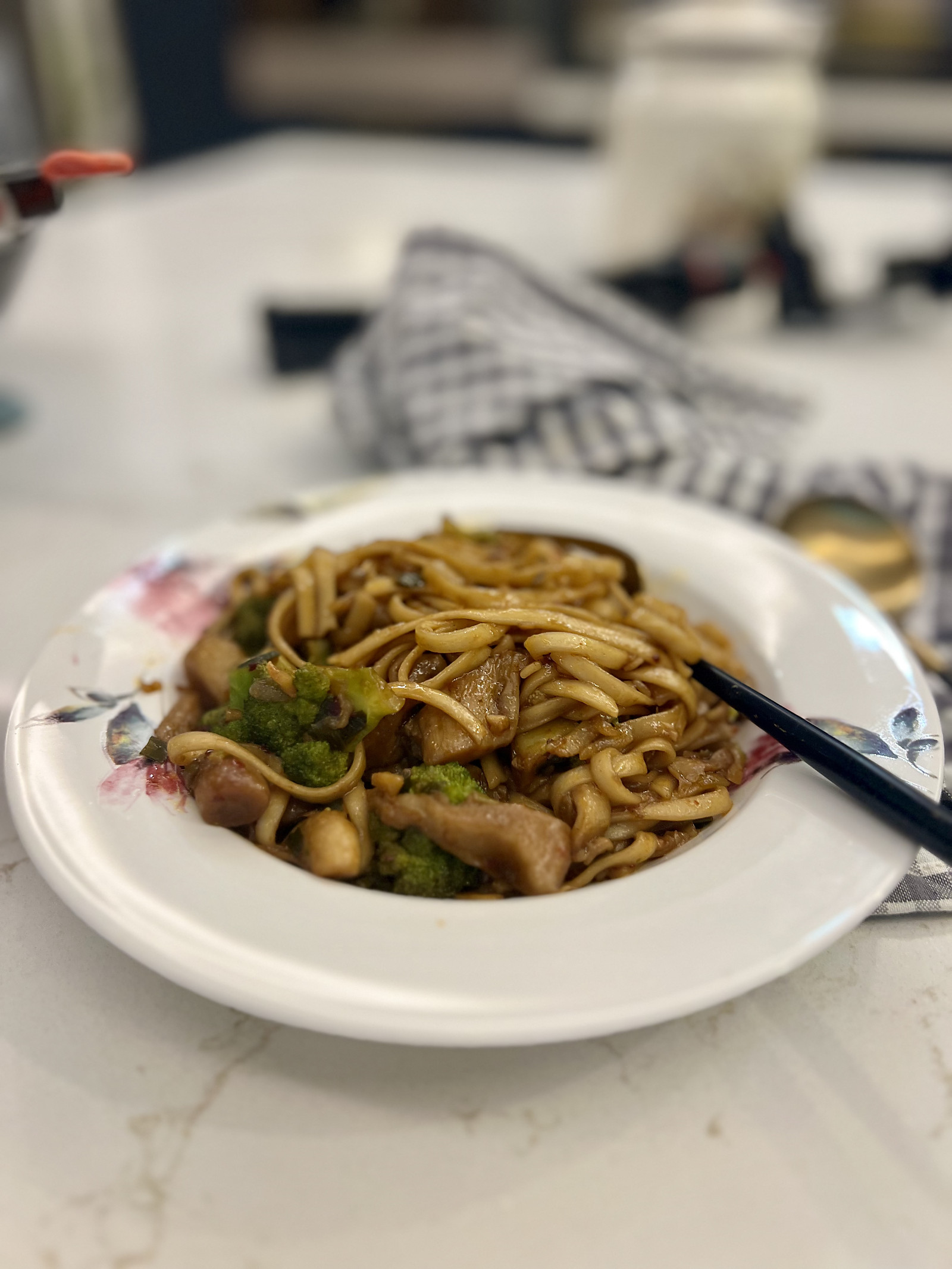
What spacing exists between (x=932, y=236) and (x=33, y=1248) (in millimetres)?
4641

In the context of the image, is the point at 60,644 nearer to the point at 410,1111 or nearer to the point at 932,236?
the point at 410,1111

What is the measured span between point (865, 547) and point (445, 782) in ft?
3.78

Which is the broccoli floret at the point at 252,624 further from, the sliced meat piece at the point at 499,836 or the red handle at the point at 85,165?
the red handle at the point at 85,165

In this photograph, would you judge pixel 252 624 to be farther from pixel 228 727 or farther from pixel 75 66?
pixel 75 66

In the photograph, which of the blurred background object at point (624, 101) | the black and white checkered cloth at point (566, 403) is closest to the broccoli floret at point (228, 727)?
the black and white checkered cloth at point (566, 403)

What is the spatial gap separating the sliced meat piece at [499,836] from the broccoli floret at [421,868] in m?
0.01

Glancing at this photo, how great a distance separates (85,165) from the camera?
166cm

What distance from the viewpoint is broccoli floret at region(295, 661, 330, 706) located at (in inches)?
50.1

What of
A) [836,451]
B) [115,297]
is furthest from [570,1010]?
[115,297]

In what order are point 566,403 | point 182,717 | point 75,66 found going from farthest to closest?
point 75,66, point 566,403, point 182,717

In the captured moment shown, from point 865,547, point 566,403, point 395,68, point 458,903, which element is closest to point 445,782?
point 458,903

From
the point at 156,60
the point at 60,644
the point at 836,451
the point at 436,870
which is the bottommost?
the point at 836,451

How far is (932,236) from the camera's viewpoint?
4203 mm

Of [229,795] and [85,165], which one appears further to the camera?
[85,165]
